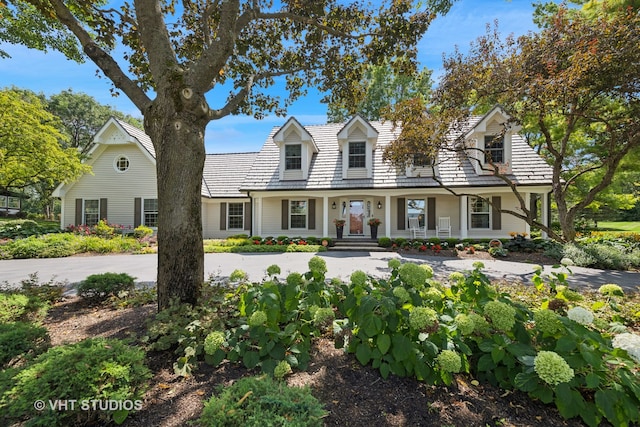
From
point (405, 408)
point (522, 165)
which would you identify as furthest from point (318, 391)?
point (522, 165)

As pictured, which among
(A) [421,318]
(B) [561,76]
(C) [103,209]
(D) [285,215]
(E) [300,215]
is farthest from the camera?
(C) [103,209]

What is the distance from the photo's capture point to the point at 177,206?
10.1 ft

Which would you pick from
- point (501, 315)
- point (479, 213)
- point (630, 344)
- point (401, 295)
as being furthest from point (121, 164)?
point (479, 213)

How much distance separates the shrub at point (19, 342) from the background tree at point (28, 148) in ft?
54.5

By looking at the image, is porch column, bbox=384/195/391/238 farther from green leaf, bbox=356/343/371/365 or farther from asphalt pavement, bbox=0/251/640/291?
green leaf, bbox=356/343/371/365

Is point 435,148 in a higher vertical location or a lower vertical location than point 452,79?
lower

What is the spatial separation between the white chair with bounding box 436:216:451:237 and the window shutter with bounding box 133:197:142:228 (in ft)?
55.3

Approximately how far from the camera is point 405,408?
189 cm

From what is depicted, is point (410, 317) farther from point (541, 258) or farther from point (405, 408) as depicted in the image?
point (541, 258)

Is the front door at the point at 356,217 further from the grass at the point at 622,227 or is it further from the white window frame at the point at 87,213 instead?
the grass at the point at 622,227

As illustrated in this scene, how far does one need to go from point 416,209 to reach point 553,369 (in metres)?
13.4

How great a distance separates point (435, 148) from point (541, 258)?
17.9 ft

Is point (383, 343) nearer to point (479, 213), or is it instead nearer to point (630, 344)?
point (630, 344)

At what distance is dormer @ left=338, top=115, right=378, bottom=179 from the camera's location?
14008 mm
